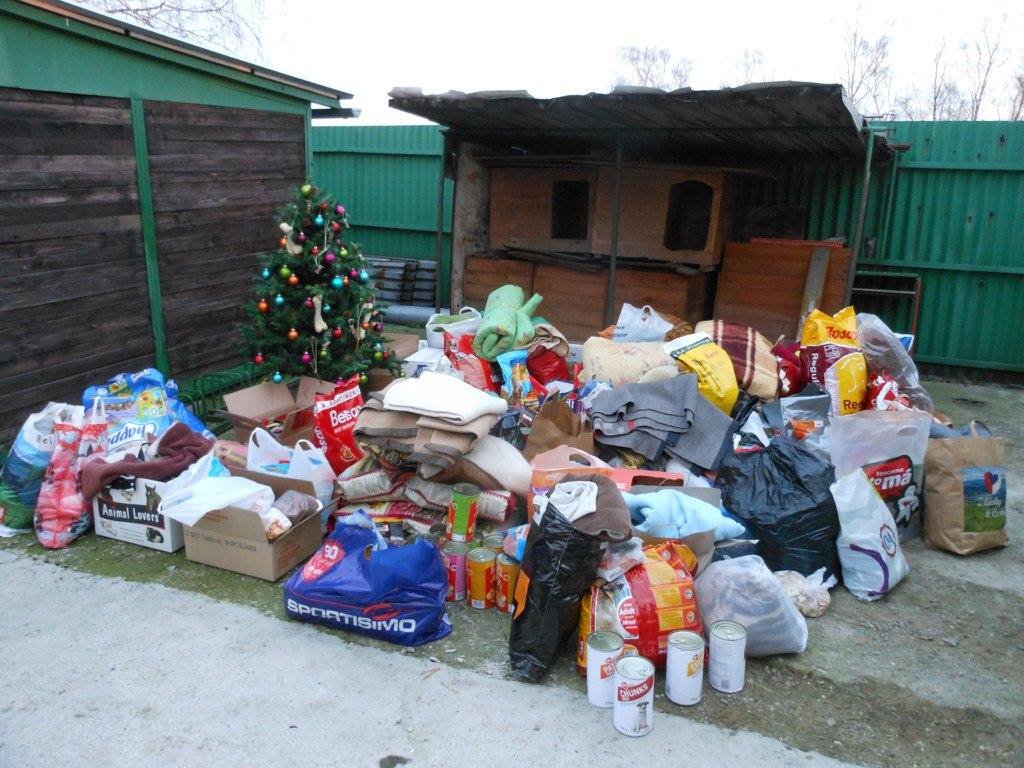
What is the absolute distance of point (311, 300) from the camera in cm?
546

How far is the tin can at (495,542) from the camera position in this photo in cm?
372

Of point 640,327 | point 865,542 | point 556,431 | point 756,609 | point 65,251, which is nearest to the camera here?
point 756,609

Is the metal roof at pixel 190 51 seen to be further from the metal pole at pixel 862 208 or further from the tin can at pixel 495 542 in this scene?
the metal pole at pixel 862 208

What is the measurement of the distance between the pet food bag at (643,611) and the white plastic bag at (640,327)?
3066 millimetres

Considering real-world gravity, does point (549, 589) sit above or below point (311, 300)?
below

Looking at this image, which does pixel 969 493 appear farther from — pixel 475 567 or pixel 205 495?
pixel 205 495

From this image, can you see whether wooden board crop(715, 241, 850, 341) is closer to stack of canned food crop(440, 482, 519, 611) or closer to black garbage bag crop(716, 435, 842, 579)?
black garbage bag crop(716, 435, 842, 579)

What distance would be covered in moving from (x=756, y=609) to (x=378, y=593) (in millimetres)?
1572

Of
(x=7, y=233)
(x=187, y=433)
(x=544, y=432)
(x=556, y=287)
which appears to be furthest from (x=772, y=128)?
(x=7, y=233)

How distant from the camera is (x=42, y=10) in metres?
4.66

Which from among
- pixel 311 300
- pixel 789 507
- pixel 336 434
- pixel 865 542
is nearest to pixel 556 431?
pixel 336 434

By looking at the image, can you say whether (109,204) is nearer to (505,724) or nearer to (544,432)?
(544,432)

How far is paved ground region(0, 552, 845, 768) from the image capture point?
267 cm

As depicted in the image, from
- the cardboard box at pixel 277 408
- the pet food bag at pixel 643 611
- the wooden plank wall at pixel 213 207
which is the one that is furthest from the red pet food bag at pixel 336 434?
the pet food bag at pixel 643 611
